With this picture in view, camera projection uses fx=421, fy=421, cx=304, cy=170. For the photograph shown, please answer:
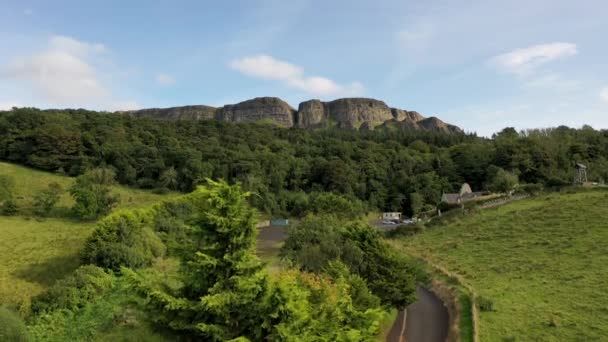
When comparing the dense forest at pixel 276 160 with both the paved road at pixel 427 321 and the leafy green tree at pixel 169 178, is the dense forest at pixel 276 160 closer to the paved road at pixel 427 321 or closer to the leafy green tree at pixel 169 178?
the leafy green tree at pixel 169 178

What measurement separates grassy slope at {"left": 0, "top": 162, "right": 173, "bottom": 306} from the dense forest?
58.5 feet

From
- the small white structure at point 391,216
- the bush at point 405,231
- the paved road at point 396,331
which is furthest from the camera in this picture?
the small white structure at point 391,216

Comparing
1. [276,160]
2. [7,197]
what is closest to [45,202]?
[7,197]

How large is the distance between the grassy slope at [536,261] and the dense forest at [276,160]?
82.2 ft

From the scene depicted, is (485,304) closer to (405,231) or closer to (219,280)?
(219,280)

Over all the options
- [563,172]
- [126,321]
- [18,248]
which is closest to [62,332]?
[126,321]

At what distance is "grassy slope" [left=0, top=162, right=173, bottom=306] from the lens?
29469 millimetres

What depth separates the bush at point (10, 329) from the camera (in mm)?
14320

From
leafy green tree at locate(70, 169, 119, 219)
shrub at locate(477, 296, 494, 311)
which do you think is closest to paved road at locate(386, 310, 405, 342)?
shrub at locate(477, 296, 494, 311)

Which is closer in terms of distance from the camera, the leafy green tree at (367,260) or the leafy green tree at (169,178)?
the leafy green tree at (367,260)

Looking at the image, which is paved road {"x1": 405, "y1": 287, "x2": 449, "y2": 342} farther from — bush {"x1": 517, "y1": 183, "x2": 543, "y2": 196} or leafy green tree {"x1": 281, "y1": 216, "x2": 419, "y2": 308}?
bush {"x1": 517, "y1": 183, "x2": 543, "y2": 196}

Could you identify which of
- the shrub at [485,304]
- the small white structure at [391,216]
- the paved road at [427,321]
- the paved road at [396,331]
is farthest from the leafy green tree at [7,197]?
the small white structure at [391,216]

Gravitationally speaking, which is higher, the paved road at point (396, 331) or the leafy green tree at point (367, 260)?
the leafy green tree at point (367, 260)

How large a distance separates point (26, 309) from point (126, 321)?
8391 mm
